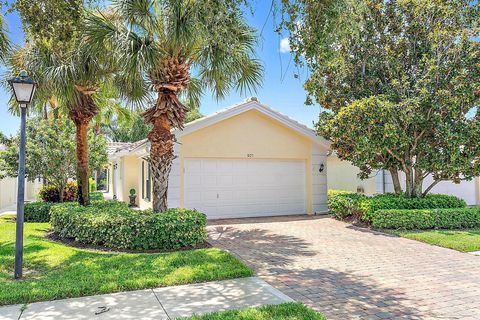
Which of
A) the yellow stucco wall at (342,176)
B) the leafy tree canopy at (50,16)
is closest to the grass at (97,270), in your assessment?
the leafy tree canopy at (50,16)

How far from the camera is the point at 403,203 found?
40.7ft

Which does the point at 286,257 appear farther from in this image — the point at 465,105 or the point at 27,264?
the point at 465,105

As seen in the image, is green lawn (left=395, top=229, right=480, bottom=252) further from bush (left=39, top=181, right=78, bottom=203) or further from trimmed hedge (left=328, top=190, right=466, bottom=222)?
bush (left=39, top=181, right=78, bottom=203)

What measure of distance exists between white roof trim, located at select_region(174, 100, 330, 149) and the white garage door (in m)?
1.31

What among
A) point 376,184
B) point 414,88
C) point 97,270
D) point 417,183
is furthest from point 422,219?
point 97,270

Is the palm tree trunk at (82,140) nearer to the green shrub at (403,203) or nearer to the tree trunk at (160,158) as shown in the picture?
the tree trunk at (160,158)

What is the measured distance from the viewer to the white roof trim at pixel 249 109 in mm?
13547

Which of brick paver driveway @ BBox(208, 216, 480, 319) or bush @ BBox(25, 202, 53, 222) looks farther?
bush @ BBox(25, 202, 53, 222)

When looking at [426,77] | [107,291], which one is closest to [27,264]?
[107,291]

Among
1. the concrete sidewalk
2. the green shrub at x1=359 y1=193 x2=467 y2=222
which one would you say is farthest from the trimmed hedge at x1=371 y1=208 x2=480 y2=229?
the concrete sidewalk

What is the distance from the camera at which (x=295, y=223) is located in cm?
1328

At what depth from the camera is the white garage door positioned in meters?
14.1

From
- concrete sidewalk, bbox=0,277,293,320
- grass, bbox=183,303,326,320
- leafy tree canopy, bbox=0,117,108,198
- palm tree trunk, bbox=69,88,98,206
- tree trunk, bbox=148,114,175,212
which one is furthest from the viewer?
leafy tree canopy, bbox=0,117,108,198

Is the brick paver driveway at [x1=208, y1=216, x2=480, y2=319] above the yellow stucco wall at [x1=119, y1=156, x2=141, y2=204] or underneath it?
underneath
